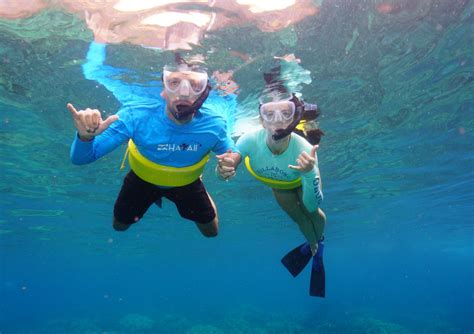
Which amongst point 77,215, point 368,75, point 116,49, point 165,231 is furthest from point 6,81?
point 165,231

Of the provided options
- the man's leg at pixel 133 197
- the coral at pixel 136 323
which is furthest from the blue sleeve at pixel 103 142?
the coral at pixel 136 323

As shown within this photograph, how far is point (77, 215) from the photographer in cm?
3341

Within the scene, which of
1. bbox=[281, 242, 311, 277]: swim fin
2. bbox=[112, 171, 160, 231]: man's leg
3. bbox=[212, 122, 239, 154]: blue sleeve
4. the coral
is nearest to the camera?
bbox=[212, 122, 239, 154]: blue sleeve

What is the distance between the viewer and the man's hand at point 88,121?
4.84 m

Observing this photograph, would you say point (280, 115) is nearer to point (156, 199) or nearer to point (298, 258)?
point (156, 199)

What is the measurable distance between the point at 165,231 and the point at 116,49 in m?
36.1

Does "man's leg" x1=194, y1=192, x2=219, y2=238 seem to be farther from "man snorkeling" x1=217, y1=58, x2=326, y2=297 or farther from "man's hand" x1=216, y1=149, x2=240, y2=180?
"man's hand" x1=216, y1=149, x2=240, y2=180

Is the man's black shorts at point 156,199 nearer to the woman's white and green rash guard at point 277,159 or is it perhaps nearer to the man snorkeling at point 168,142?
the man snorkeling at point 168,142

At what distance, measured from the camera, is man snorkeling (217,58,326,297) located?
638 centimetres

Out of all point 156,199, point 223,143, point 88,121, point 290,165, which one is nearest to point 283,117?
point 290,165

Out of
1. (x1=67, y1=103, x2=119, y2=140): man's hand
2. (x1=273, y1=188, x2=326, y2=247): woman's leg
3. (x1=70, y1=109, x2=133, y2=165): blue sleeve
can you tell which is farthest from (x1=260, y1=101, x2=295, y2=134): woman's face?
(x1=67, y1=103, x2=119, y2=140): man's hand

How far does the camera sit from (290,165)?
6.18 metres

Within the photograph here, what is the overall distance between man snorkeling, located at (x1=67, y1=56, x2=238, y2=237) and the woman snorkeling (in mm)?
899

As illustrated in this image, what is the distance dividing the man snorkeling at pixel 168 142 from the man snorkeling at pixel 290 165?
896 millimetres
